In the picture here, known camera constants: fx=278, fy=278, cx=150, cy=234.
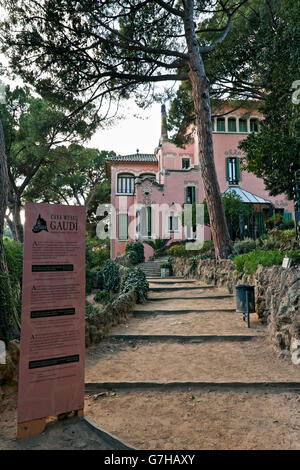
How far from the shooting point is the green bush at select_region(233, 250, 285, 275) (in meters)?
5.94

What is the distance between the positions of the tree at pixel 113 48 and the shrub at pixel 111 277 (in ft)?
16.5

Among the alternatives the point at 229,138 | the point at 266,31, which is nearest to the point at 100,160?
the point at 229,138

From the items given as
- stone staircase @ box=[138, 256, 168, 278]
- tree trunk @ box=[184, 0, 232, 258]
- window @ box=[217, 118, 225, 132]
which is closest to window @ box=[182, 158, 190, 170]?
window @ box=[217, 118, 225, 132]

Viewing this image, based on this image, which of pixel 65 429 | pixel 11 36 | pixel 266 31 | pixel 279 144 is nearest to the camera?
pixel 65 429

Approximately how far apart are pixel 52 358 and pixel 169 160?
68.6ft

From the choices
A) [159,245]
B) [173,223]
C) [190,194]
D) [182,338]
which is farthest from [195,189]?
[182,338]

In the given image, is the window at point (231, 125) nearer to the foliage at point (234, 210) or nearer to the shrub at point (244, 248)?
the foliage at point (234, 210)

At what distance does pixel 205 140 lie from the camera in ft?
33.9

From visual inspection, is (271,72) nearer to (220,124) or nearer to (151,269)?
(151,269)

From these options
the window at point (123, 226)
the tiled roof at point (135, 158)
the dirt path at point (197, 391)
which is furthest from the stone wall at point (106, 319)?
the tiled roof at point (135, 158)

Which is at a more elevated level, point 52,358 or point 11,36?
point 11,36

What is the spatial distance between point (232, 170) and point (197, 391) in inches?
738
